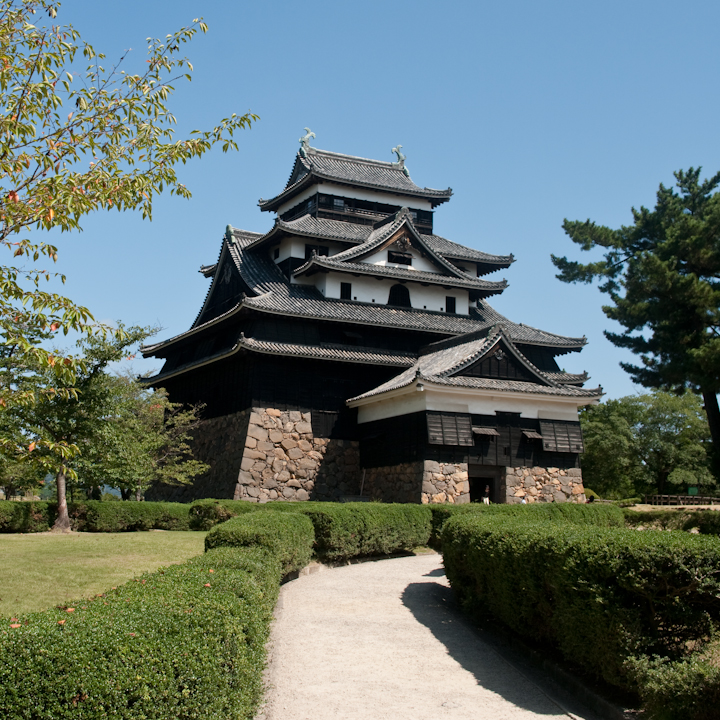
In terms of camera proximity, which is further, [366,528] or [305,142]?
[305,142]

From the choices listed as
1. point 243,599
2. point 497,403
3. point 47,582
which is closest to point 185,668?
point 243,599

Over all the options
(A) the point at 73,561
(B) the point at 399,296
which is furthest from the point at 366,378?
(A) the point at 73,561

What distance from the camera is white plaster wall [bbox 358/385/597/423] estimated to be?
25.3 meters

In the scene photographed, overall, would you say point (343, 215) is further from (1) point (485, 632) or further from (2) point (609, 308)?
(1) point (485, 632)

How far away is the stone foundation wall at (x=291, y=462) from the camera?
89.3 feet

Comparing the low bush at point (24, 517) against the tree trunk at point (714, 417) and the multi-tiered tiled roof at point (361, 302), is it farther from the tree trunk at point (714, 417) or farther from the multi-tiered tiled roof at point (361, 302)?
the tree trunk at point (714, 417)

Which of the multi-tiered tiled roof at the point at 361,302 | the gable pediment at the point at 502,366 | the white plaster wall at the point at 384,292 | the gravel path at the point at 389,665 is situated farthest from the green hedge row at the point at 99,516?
the white plaster wall at the point at 384,292

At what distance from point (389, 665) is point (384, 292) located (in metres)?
25.1

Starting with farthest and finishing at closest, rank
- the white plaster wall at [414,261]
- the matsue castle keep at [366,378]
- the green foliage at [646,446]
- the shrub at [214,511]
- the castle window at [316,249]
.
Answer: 1. the green foliage at [646,446]
2. the castle window at [316,249]
3. the white plaster wall at [414,261]
4. the matsue castle keep at [366,378]
5. the shrub at [214,511]

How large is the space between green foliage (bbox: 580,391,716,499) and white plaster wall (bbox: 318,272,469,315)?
19510 millimetres

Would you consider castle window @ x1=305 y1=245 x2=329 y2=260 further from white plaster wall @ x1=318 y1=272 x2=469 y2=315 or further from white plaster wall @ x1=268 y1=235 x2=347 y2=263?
white plaster wall @ x1=318 y1=272 x2=469 y2=315

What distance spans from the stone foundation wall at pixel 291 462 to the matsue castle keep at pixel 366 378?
0.05 m

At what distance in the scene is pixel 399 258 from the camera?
33656mm

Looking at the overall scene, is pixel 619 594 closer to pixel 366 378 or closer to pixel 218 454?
pixel 366 378
